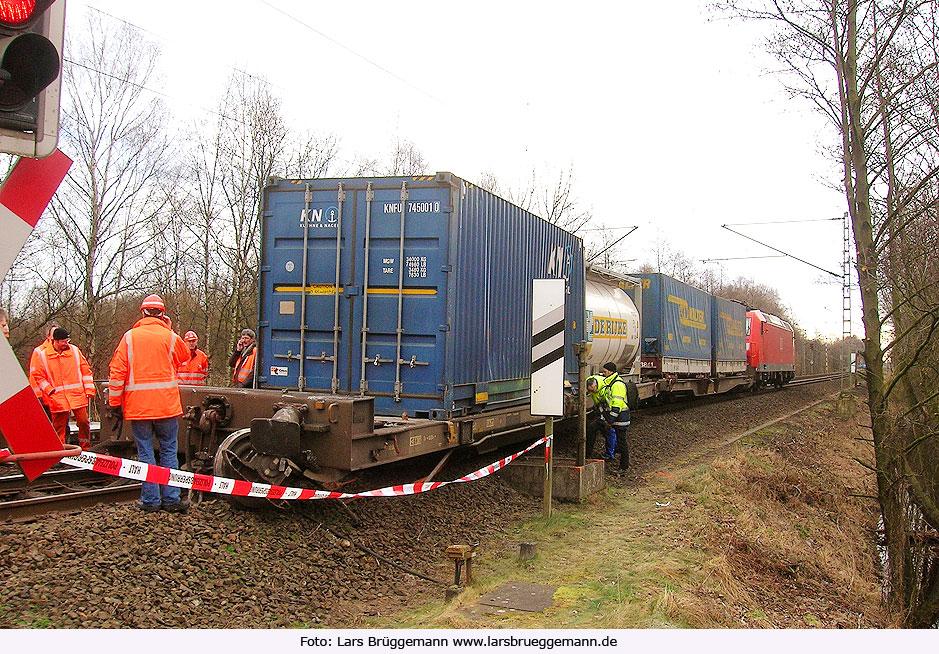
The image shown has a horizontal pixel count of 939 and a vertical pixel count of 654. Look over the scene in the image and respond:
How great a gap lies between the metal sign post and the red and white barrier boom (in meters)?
6.24

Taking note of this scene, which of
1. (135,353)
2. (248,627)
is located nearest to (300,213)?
(135,353)

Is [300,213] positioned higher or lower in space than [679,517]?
higher

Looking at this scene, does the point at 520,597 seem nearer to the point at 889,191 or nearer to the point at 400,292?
the point at 400,292

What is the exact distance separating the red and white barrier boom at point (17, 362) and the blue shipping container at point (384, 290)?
530 centimetres

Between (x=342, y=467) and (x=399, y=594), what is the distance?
3.73 ft

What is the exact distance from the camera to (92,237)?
20.5 metres

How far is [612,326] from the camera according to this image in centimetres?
1437

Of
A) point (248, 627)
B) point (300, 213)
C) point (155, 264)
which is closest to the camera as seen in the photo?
point (248, 627)

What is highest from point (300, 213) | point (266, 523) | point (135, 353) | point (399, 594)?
point (300, 213)

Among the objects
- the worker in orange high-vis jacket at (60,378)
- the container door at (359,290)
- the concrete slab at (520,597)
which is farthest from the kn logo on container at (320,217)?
the concrete slab at (520,597)

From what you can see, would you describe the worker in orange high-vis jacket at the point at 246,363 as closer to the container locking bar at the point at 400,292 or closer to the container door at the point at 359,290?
the container door at the point at 359,290

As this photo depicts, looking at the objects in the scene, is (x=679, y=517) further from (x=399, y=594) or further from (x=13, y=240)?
(x=13, y=240)

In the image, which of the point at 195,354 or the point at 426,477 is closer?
→ the point at 426,477

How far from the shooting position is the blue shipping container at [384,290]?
782 centimetres
